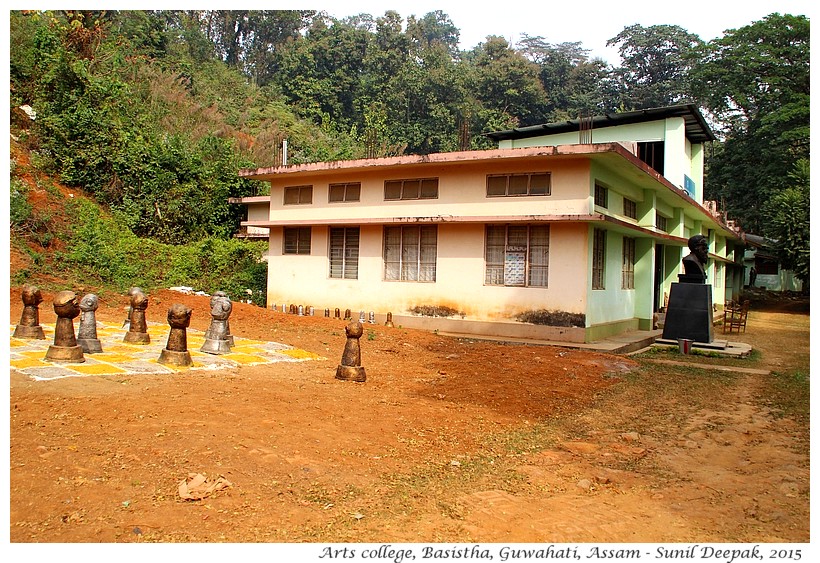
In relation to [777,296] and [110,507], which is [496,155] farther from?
[777,296]

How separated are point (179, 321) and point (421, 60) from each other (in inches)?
1711

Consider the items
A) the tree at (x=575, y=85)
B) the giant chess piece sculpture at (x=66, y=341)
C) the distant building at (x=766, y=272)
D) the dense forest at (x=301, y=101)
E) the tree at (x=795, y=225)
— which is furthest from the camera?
the tree at (x=575, y=85)

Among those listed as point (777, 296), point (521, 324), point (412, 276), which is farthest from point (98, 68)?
point (777, 296)

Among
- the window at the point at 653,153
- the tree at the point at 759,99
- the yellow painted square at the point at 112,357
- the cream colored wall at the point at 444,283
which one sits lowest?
the yellow painted square at the point at 112,357

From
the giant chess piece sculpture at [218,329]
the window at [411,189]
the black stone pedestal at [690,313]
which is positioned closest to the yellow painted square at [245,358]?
the giant chess piece sculpture at [218,329]

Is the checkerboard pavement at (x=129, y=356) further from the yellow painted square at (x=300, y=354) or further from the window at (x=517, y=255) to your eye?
the window at (x=517, y=255)

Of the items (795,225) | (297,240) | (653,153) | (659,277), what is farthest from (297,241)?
(795,225)

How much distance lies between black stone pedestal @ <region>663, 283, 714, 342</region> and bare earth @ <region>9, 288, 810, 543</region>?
4926mm

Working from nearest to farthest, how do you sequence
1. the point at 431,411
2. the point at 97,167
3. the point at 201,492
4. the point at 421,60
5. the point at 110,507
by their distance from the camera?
the point at 110,507 → the point at 201,492 → the point at 431,411 → the point at 97,167 → the point at 421,60

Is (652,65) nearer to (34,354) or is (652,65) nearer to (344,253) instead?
(344,253)

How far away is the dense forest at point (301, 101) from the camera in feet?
74.5

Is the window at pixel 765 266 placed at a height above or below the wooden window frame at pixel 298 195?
below

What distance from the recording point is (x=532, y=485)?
492cm

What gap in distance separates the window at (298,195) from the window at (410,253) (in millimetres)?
2745
